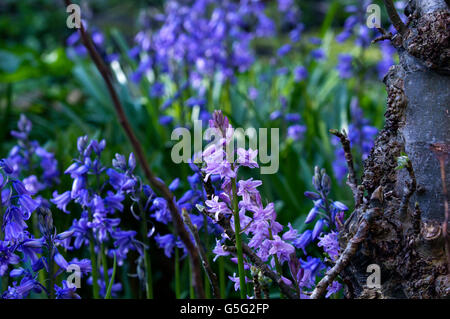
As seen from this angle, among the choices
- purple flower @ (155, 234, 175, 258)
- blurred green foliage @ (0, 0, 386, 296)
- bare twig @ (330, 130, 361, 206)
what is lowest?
purple flower @ (155, 234, 175, 258)

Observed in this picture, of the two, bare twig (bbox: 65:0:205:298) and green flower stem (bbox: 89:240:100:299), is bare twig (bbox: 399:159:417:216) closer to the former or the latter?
bare twig (bbox: 65:0:205:298)

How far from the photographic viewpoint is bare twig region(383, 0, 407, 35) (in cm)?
106

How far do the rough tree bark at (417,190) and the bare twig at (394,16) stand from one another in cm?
1

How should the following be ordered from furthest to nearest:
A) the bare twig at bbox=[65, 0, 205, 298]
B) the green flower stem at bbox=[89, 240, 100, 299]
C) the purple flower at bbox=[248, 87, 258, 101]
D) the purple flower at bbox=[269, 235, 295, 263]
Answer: the purple flower at bbox=[248, 87, 258, 101] < the green flower stem at bbox=[89, 240, 100, 299] < the purple flower at bbox=[269, 235, 295, 263] < the bare twig at bbox=[65, 0, 205, 298]

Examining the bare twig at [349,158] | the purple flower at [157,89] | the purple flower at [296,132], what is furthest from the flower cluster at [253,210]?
the purple flower at [157,89]

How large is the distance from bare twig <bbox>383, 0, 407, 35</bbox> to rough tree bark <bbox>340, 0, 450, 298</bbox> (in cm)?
1

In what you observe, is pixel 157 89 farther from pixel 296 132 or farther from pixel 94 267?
pixel 94 267

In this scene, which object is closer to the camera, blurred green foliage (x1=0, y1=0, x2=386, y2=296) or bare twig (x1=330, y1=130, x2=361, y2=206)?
bare twig (x1=330, y1=130, x2=361, y2=206)

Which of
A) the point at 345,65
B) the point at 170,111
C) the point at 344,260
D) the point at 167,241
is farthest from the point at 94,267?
the point at 170,111

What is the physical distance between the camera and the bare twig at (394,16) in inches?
41.7

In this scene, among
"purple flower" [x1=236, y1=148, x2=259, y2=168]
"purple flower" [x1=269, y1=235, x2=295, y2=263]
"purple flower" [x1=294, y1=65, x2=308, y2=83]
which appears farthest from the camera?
"purple flower" [x1=294, y1=65, x2=308, y2=83]

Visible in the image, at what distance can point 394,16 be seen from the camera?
3.52 ft

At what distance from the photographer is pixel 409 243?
40.8 inches

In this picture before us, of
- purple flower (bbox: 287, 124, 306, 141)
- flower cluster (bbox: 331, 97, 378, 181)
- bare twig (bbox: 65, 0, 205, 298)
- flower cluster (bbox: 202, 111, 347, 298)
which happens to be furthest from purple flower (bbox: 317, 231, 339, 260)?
purple flower (bbox: 287, 124, 306, 141)
